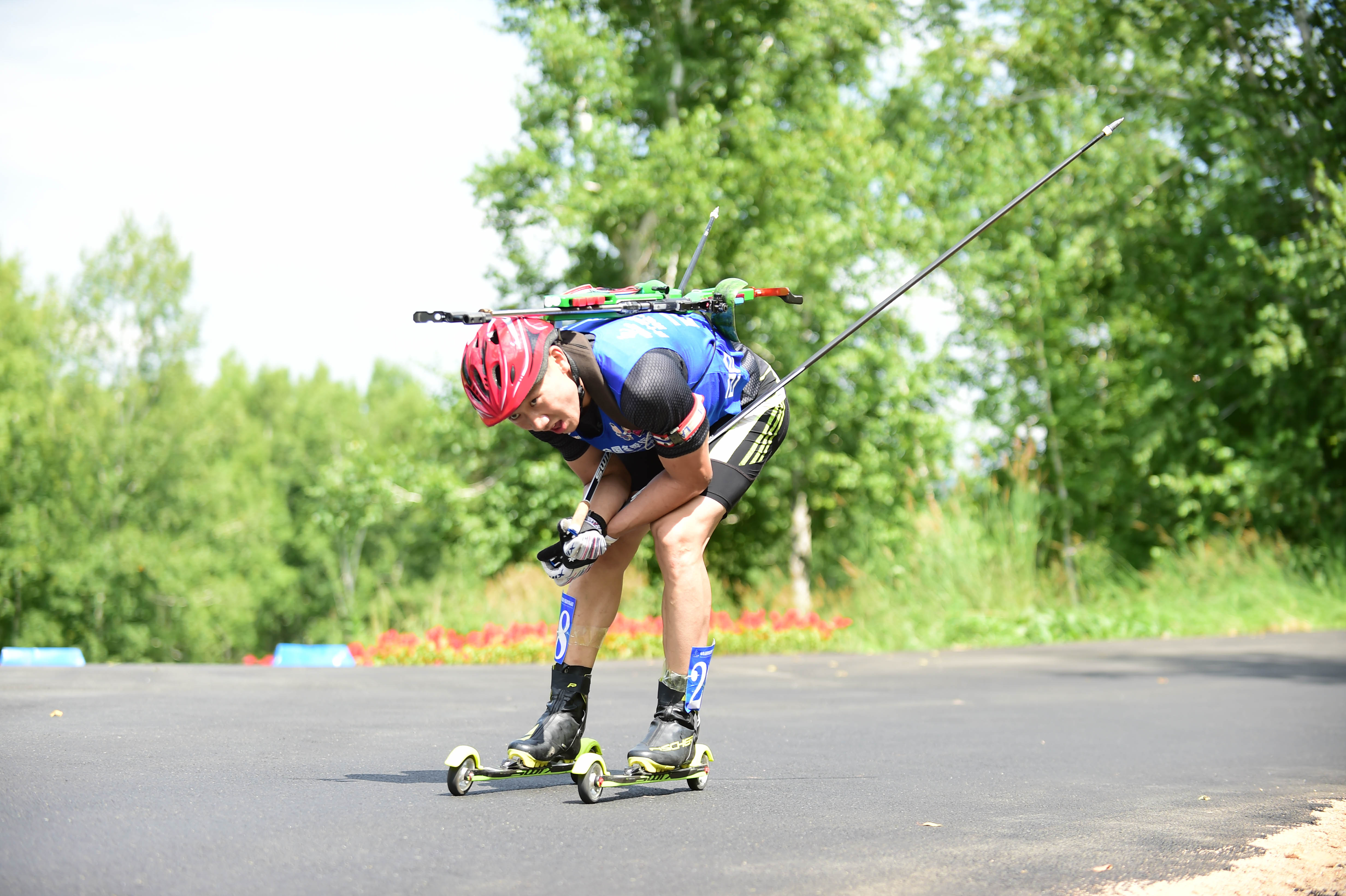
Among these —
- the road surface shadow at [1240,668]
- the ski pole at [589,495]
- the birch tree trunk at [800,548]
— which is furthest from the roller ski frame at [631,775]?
the birch tree trunk at [800,548]

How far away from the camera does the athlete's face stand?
339 centimetres

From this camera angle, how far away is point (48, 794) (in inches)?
132

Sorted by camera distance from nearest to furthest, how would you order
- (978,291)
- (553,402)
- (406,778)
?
(553,402) < (406,778) < (978,291)

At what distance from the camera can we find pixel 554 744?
12.4ft

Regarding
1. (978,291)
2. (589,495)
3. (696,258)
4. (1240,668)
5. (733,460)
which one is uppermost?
(978,291)

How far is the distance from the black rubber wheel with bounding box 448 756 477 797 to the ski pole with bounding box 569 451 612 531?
0.79m

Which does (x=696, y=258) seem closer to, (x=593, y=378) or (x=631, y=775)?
(x=593, y=378)

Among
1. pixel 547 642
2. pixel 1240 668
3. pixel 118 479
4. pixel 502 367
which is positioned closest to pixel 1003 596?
pixel 1240 668

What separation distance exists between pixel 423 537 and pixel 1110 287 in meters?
32.4

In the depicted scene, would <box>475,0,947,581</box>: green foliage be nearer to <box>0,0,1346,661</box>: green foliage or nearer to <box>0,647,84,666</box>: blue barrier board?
<box>0,0,1346,661</box>: green foliage

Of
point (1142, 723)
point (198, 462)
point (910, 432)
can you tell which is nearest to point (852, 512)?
point (910, 432)

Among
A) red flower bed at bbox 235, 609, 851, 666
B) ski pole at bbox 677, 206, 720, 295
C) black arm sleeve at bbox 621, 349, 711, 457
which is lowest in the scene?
red flower bed at bbox 235, 609, 851, 666

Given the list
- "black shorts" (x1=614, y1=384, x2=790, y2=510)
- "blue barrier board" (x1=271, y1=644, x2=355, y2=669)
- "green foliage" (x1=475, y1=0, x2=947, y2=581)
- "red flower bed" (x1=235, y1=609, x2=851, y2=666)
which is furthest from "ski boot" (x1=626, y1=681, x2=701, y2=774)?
"green foliage" (x1=475, y1=0, x2=947, y2=581)

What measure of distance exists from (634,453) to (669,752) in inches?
39.8
